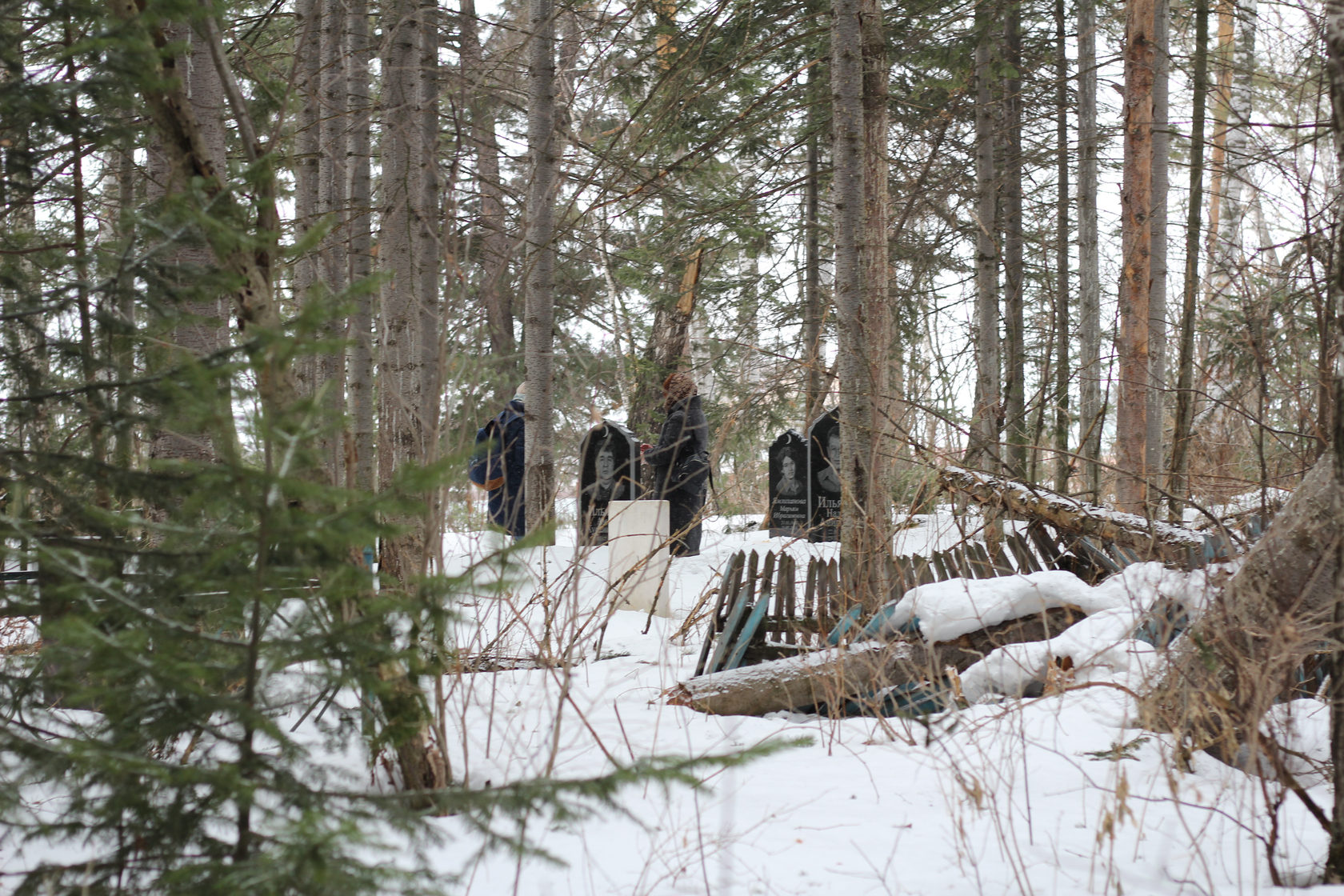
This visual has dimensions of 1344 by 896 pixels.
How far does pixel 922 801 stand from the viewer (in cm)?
294

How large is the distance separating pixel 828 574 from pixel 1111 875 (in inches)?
143

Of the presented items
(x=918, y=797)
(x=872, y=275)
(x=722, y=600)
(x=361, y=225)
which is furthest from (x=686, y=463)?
(x=918, y=797)

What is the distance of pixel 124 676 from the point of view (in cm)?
161

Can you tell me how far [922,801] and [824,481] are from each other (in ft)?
23.6

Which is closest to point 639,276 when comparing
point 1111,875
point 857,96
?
point 857,96

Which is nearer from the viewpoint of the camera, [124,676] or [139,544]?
[124,676]

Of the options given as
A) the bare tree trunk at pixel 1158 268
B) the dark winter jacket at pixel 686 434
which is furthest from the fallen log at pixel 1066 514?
the dark winter jacket at pixel 686 434

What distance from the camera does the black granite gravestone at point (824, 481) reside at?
986 centimetres

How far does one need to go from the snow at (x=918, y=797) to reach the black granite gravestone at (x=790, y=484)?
18.4 feet

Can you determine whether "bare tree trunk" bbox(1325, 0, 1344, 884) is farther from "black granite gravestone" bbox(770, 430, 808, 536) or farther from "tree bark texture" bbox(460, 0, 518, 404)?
"black granite gravestone" bbox(770, 430, 808, 536)

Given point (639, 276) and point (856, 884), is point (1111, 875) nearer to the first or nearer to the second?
point (856, 884)

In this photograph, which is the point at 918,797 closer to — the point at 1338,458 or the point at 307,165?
the point at 1338,458

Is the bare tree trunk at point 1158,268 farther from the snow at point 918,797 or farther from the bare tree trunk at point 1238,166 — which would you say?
the snow at point 918,797

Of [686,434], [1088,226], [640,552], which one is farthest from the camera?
[1088,226]
